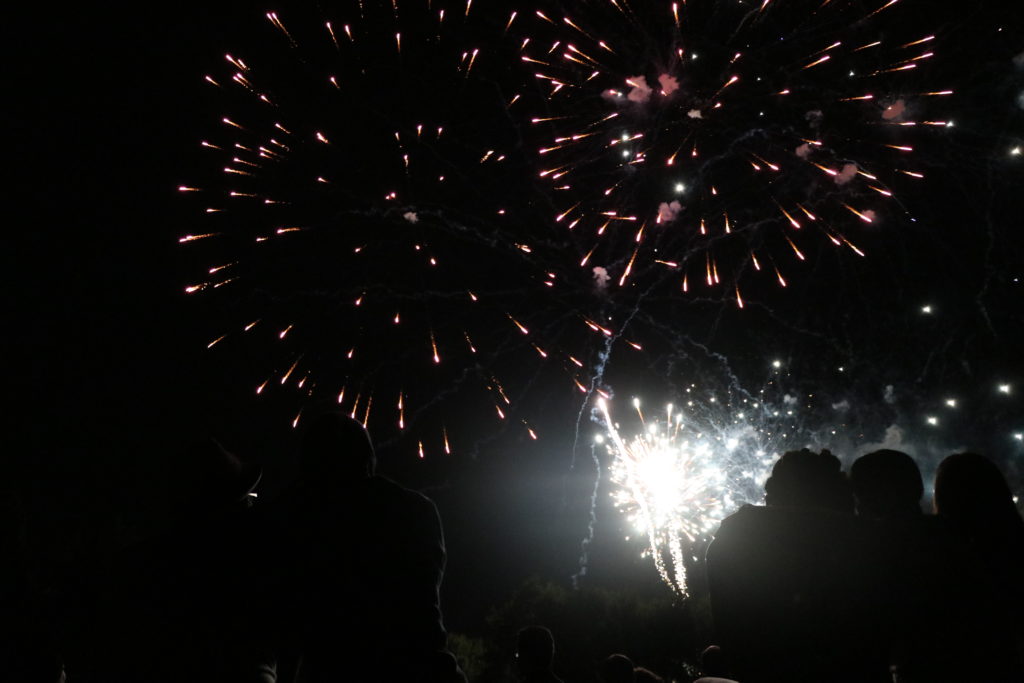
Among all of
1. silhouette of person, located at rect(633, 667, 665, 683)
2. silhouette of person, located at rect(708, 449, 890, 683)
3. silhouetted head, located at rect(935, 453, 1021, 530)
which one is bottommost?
silhouette of person, located at rect(633, 667, 665, 683)

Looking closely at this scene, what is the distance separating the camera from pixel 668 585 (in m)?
32.3

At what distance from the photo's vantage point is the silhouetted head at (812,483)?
11.9 ft

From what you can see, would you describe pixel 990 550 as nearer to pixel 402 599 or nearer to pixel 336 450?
pixel 402 599

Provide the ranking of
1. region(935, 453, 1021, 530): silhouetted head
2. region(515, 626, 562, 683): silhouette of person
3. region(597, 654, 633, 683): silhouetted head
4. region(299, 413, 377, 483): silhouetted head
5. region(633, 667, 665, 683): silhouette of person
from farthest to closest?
region(633, 667, 665, 683): silhouette of person
region(597, 654, 633, 683): silhouetted head
region(515, 626, 562, 683): silhouette of person
region(935, 453, 1021, 530): silhouetted head
region(299, 413, 377, 483): silhouetted head

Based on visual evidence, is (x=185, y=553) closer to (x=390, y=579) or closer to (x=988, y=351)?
(x=390, y=579)

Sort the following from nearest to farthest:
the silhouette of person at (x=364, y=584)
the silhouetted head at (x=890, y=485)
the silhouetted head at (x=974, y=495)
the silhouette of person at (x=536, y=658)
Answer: the silhouette of person at (x=364, y=584)
the silhouetted head at (x=974, y=495)
the silhouetted head at (x=890, y=485)
the silhouette of person at (x=536, y=658)

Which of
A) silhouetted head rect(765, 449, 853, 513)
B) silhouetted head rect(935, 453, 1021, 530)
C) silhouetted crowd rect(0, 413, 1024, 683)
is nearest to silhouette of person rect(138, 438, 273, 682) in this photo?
silhouetted crowd rect(0, 413, 1024, 683)

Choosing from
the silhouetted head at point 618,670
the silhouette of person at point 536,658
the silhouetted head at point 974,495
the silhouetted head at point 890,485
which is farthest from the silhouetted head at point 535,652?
the silhouetted head at point 974,495

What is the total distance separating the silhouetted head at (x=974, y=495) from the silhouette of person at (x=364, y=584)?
95.4 inches

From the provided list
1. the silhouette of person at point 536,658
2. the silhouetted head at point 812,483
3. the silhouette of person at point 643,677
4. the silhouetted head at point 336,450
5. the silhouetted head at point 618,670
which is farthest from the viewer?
the silhouette of person at point 643,677

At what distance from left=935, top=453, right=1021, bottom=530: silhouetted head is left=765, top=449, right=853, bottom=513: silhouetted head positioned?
0.67 meters

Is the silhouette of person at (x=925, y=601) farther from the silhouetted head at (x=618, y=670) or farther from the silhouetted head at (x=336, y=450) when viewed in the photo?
the silhouetted head at (x=618, y=670)

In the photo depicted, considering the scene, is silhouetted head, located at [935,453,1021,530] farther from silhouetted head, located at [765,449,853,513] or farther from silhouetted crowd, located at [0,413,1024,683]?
silhouetted head, located at [765,449,853,513]

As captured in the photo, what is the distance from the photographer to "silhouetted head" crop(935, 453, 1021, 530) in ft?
8.73
